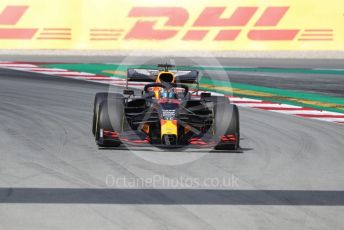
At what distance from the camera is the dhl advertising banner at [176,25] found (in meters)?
25.3

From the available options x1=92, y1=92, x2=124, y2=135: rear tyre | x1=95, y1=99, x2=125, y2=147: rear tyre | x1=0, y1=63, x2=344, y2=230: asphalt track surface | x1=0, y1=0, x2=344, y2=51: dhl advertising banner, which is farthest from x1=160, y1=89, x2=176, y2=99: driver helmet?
x1=0, y1=0, x2=344, y2=51: dhl advertising banner

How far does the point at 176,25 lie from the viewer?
25.5 meters

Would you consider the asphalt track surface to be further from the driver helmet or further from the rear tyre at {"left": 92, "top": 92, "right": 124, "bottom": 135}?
the driver helmet

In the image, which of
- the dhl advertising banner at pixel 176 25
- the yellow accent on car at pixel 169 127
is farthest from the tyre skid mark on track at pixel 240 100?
the yellow accent on car at pixel 169 127

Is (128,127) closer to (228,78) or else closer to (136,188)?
(136,188)

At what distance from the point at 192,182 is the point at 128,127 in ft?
7.59

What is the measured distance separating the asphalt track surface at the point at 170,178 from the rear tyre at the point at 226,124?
140 millimetres

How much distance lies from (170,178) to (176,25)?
16.5 m

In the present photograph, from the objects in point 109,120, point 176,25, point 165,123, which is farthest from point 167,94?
point 176,25

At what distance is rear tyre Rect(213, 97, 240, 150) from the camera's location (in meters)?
11.1

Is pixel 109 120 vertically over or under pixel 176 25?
under

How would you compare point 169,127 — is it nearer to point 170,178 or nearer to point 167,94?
point 167,94

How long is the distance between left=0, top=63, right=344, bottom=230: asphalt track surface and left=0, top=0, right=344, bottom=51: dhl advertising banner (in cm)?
1100

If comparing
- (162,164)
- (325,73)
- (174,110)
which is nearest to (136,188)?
(162,164)
